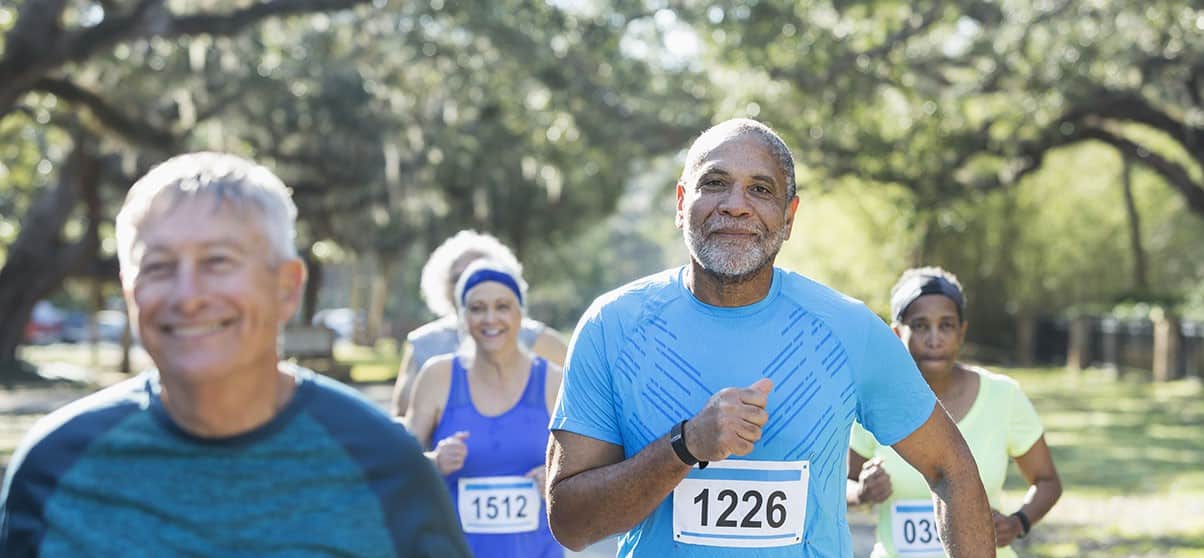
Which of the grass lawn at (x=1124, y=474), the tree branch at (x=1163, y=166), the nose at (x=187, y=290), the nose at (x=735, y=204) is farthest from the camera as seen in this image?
the tree branch at (x=1163, y=166)

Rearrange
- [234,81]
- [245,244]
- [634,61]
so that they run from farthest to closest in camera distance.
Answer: [234,81], [634,61], [245,244]

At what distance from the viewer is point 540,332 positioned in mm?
6762

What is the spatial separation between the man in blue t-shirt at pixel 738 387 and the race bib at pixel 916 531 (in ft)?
4.30

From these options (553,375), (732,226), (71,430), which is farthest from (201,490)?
(553,375)

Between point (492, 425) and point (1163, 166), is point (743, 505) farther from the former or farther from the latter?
point (1163, 166)

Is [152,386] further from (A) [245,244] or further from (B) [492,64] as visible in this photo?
(B) [492,64]

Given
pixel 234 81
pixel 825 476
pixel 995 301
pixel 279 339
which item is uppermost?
pixel 234 81

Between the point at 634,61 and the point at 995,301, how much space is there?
23375mm

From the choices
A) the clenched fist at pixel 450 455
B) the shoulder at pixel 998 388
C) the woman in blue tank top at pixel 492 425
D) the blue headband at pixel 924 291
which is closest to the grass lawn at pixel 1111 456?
the shoulder at pixel 998 388

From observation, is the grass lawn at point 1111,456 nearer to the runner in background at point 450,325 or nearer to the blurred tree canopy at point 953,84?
the blurred tree canopy at point 953,84

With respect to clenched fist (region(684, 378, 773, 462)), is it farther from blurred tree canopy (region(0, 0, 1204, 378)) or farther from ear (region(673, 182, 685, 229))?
blurred tree canopy (region(0, 0, 1204, 378))

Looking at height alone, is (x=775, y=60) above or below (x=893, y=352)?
above

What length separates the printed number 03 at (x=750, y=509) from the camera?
320 centimetres

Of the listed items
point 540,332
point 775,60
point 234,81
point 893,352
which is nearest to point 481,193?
point 234,81
